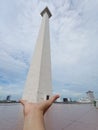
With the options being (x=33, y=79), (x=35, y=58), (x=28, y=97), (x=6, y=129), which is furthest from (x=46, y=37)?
(x=6, y=129)

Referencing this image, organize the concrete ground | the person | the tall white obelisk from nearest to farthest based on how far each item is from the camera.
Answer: the person
the concrete ground
the tall white obelisk

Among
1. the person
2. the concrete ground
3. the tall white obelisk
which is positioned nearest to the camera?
the person

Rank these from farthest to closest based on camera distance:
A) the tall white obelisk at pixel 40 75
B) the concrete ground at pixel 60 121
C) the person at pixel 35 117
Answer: the tall white obelisk at pixel 40 75 → the concrete ground at pixel 60 121 → the person at pixel 35 117

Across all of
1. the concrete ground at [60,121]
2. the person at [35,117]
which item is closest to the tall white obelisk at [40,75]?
the concrete ground at [60,121]

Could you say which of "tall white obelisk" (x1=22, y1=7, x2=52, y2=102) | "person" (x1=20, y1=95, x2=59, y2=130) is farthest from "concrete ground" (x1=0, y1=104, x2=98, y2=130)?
"tall white obelisk" (x1=22, y1=7, x2=52, y2=102)

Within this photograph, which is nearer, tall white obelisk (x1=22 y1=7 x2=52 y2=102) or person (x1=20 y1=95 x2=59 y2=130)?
person (x1=20 y1=95 x2=59 y2=130)

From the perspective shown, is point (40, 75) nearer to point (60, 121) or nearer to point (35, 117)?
point (60, 121)

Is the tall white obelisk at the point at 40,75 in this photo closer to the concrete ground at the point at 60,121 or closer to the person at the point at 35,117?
the concrete ground at the point at 60,121

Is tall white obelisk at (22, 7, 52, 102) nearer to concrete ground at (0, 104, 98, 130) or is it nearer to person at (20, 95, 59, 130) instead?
concrete ground at (0, 104, 98, 130)
